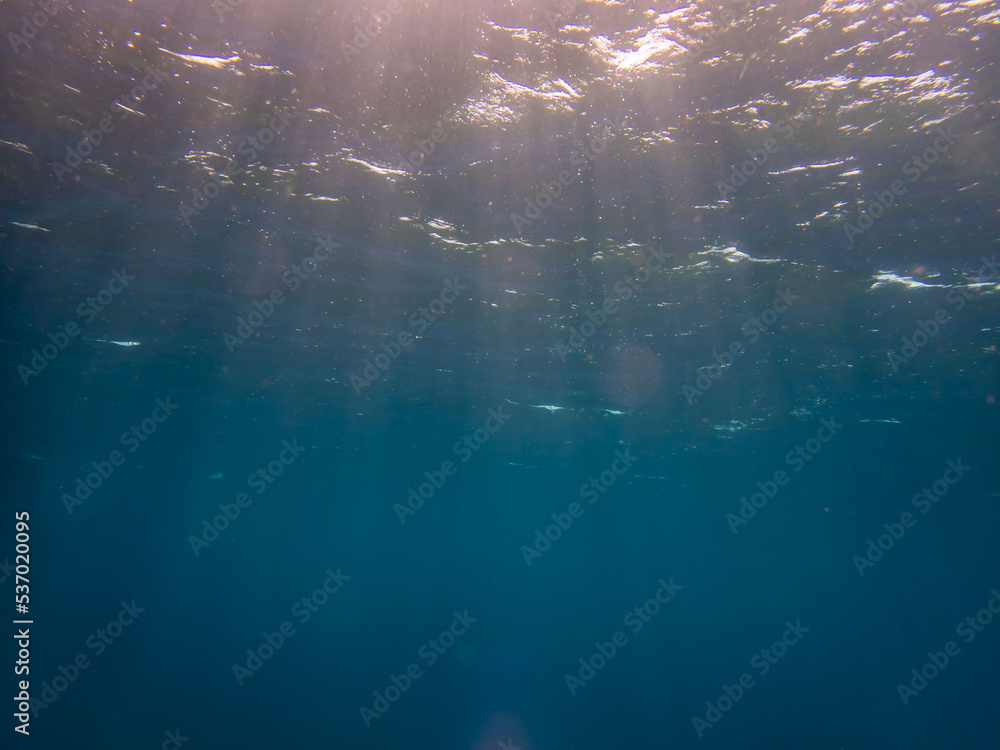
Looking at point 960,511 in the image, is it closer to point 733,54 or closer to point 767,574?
point 733,54

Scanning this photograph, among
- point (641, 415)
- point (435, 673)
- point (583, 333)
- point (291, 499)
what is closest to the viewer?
point (583, 333)

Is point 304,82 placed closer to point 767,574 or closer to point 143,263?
point 143,263

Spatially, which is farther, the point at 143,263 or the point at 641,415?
the point at 641,415

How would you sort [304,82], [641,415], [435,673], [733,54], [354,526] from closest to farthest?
1. [733,54]
2. [304,82]
3. [641,415]
4. [435,673]
5. [354,526]

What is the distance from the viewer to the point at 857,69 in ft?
25.6

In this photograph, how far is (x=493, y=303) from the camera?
52.3ft

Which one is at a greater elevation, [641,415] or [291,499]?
[641,415]

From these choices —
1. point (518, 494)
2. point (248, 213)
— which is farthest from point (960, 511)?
point (248, 213)

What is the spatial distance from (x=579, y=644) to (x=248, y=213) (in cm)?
4290

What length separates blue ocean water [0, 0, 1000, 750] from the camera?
319 inches

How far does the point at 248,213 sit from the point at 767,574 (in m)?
92.3

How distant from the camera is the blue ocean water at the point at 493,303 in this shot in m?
8.11

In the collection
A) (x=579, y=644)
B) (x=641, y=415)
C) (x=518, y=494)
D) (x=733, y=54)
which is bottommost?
(x=579, y=644)

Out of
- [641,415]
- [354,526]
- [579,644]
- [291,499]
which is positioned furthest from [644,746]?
[354,526]
